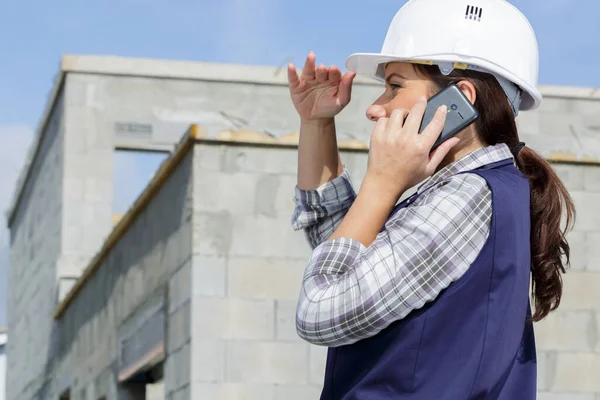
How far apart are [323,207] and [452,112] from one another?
1.86ft

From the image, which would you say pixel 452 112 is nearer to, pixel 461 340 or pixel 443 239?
pixel 443 239

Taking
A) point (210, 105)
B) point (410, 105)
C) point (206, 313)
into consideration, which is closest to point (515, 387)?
point (410, 105)

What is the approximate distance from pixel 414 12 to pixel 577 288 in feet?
23.6

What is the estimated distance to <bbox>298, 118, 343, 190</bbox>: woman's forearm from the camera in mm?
3191

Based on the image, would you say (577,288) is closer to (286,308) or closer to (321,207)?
(286,308)

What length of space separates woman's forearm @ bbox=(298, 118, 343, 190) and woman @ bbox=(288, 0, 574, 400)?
0.28 meters

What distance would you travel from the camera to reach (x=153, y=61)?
68.0 feet

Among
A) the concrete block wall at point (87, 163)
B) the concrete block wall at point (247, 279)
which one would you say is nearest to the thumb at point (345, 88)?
the concrete block wall at point (247, 279)

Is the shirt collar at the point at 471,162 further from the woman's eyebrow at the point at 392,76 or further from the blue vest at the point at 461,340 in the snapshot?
the woman's eyebrow at the point at 392,76

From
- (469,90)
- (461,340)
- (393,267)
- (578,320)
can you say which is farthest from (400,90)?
(578,320)

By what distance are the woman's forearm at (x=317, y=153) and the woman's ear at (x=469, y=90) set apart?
478 millimetres

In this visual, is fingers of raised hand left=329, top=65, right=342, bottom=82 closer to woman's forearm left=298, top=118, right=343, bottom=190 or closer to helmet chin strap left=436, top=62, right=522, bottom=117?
woman's forearm left=298, top=118, right=343, bottom=190

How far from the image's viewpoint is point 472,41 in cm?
279

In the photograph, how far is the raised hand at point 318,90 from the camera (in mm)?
3154
